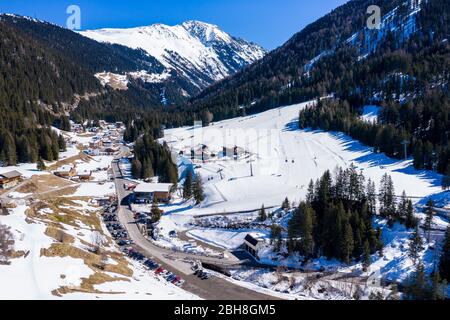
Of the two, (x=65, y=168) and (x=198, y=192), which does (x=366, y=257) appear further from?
Answer: (x=65, y=168)

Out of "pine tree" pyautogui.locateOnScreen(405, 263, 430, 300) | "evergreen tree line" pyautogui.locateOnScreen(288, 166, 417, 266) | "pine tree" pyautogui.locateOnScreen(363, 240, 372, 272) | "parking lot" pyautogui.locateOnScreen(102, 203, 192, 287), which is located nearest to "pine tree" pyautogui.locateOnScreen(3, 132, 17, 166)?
"parking lot" pyautogui.locateOnScreen(102, 203, 192, 287)

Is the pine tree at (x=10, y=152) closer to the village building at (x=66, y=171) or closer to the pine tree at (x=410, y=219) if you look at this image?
the village building at (x=66, y=171)

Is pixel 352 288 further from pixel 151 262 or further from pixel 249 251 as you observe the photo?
pixel 151 262

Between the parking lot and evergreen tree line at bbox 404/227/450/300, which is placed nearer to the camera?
evergreen tree line at bbox 404/227/450/300

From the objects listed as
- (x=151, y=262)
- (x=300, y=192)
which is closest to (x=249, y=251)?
(x=151, y=262)

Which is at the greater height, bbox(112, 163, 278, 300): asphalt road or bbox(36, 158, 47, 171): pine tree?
bbox(36, 158, 47, 171): pine tree

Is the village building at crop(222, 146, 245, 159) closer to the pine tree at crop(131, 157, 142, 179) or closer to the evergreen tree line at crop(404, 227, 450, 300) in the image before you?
the pine tree at crop(131, 157, 142, 179)
